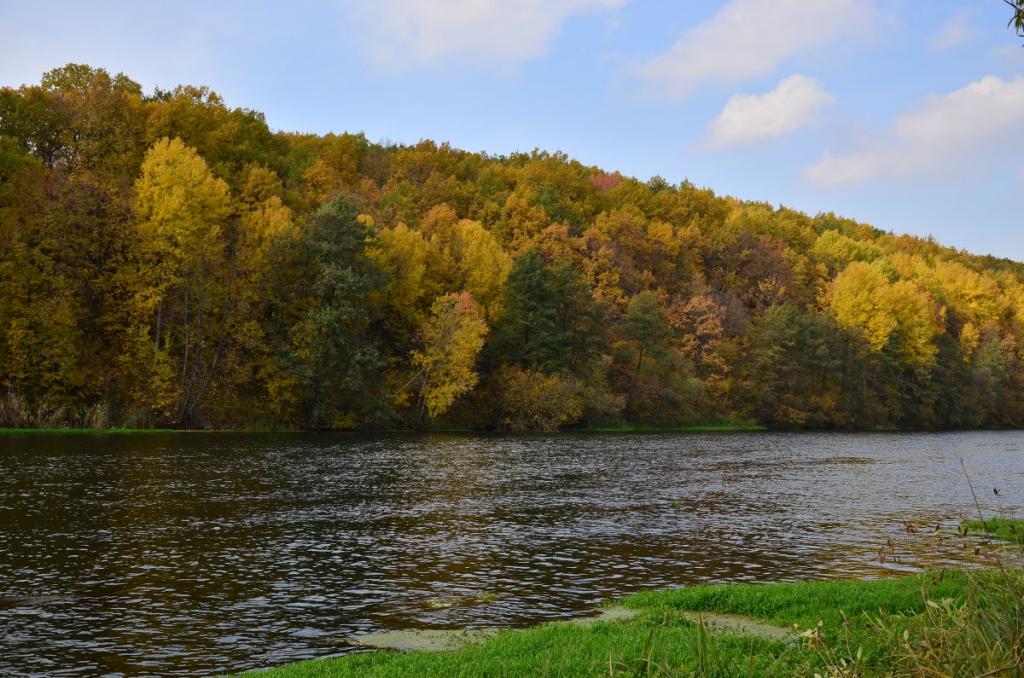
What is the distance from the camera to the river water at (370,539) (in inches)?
610

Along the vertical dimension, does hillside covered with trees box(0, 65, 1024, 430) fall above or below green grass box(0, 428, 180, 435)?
above

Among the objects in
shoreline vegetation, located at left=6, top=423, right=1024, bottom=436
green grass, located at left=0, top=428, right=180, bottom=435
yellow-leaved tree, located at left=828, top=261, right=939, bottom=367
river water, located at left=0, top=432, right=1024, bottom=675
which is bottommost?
river water, located at left=0, top=432, right=1024, bottom=675

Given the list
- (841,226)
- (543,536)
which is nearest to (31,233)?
(543,536)

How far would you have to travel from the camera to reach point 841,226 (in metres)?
172

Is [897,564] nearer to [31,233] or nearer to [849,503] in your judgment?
[849,503]

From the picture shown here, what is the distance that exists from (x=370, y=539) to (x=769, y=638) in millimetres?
14010

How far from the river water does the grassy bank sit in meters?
1.41

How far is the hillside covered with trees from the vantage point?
2702 inches

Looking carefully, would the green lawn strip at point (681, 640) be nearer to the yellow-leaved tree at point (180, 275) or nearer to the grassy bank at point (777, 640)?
the grassy bank at point (777, 640)

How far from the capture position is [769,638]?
41.7 ft

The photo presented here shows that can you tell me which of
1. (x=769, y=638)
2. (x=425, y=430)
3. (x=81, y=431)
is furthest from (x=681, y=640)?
(x=425, y=430)

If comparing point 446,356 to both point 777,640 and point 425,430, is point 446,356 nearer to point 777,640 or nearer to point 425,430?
point 425,430

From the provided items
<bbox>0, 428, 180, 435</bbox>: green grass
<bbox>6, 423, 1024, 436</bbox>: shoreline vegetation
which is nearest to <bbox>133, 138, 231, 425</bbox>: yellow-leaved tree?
<bbox>0, 428, 180, 435</bbox>: green grass

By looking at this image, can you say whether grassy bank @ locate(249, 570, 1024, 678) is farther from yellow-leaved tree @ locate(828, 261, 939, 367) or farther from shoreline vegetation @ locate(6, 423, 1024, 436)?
yellow-leaved tree @ locate(828, 261, 939, 367)
